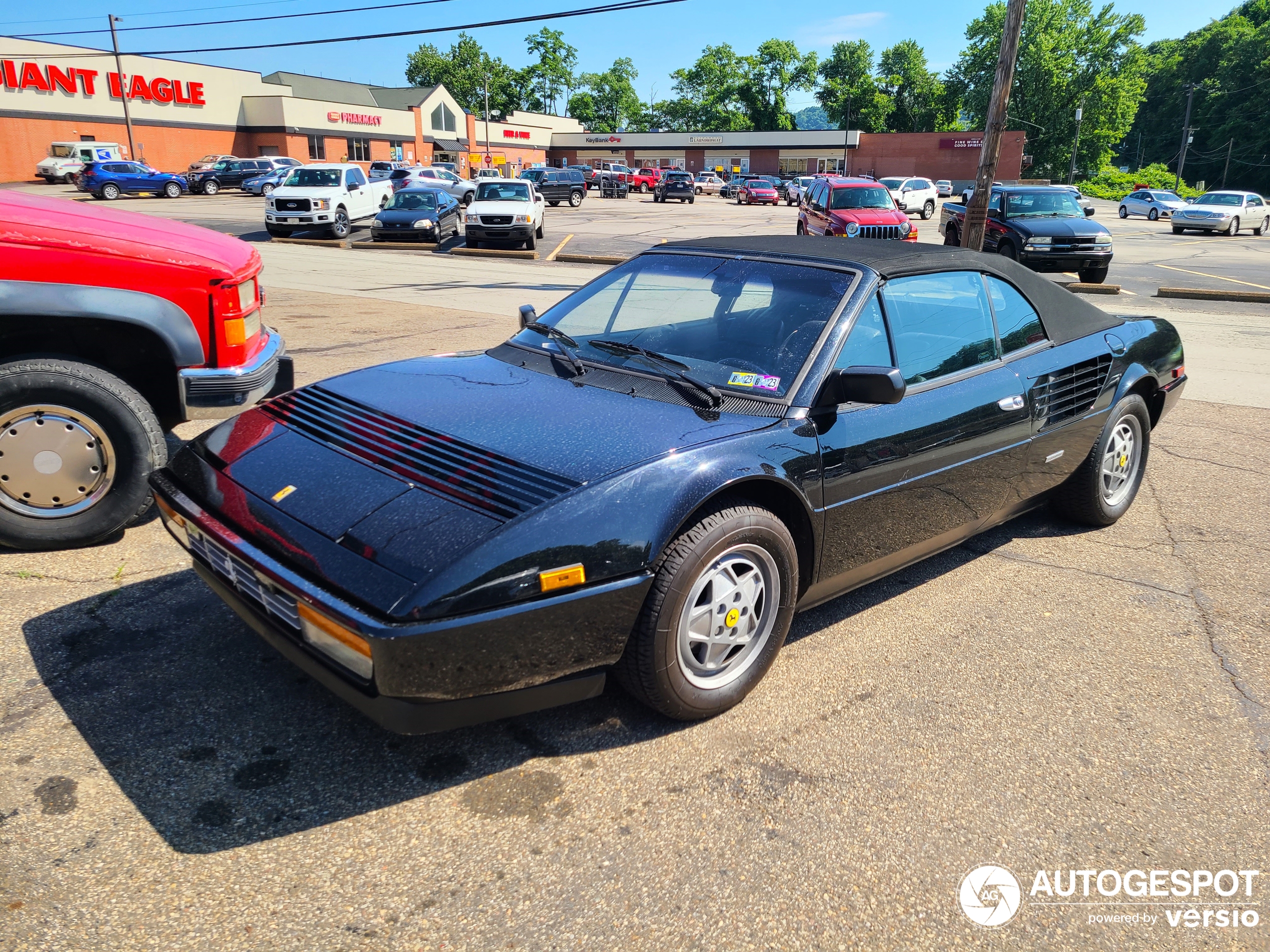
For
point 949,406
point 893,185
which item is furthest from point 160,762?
point 893,185

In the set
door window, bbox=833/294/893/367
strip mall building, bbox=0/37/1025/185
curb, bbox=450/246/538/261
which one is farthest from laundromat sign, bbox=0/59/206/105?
door window, bbox=833/294/893/367

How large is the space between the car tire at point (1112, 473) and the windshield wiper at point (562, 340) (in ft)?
8.62

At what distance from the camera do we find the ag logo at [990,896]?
214cm

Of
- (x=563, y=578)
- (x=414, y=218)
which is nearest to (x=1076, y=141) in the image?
(x=414, y=218)

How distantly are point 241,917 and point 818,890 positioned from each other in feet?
4.53

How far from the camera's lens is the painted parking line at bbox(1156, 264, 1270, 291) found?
1723 cm

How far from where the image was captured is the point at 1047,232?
15.7m

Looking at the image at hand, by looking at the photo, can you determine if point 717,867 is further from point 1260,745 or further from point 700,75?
point 700,75

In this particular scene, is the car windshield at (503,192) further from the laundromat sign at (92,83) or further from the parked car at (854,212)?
the laundromat sign at (92,83)

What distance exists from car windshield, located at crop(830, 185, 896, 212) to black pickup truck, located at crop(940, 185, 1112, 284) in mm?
2174

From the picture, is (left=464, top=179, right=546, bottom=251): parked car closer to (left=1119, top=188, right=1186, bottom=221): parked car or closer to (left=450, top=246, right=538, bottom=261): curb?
(left=450, top=246, right=538, bottom=261): curb

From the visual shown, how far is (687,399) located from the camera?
3021mm

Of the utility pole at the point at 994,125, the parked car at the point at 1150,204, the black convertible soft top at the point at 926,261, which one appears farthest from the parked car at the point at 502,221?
the parked car at the point at 1150,204

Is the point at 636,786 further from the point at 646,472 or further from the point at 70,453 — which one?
the point at 70,453
